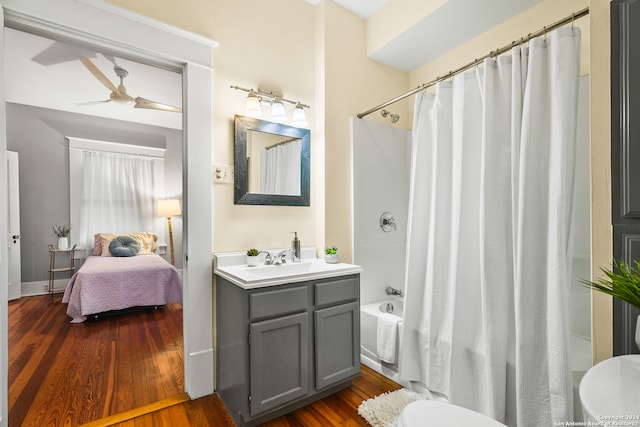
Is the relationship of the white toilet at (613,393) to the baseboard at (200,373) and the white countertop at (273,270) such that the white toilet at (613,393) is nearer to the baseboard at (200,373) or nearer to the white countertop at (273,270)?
the white countertop at (273,270)

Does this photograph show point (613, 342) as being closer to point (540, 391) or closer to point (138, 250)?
point (540, 391)

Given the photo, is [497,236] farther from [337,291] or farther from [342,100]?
[342,100]

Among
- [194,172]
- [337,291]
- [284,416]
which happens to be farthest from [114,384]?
[337,291]

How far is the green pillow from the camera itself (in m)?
4.36

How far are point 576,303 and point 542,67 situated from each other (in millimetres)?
1430

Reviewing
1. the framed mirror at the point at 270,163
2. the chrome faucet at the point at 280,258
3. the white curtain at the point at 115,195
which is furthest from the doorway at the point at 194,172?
the white curtain at the point at 115,195

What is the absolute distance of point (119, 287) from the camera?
135 inches

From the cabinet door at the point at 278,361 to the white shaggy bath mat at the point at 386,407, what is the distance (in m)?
0.37

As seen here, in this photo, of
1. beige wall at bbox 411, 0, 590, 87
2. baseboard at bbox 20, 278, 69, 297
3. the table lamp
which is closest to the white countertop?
beige wall at bbox 411, 0, 590, 87

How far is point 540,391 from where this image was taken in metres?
1.41

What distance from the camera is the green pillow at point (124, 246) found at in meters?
4.36

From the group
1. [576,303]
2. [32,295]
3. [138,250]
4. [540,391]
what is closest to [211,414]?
[540,391]

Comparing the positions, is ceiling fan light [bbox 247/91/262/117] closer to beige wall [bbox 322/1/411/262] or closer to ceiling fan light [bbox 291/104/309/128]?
ceiling fan light [bbox 291/104/309/128]

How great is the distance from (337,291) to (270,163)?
41.3 inches
